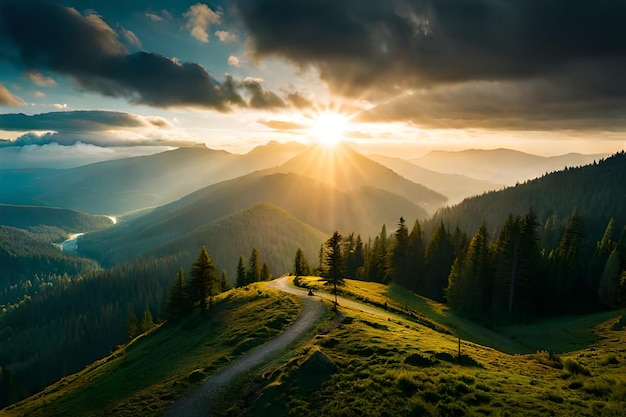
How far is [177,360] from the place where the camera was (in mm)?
41562

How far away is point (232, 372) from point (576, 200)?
598 feet

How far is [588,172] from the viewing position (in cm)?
17725

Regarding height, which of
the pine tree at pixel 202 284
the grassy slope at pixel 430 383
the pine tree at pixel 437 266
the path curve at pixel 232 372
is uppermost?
the grassy slope at pixel 430 383

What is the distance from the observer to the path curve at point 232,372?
2656cm

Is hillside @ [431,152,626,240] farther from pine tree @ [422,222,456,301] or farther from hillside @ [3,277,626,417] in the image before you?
hillside @ [3,277,626,417]

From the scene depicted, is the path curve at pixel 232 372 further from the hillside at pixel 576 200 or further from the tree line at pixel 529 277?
the hillside at pixel 576 200

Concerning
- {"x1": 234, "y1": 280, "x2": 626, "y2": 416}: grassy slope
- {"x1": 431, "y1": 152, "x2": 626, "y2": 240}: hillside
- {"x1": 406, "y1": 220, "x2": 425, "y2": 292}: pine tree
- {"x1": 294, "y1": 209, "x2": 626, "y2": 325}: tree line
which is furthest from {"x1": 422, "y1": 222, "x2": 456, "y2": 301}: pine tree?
{"x1": 234, "y1": 280, "x2": 626, "y2": 416}: grassy slope

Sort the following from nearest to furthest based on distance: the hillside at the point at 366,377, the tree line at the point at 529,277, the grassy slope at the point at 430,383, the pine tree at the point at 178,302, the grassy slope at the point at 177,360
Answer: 1. the grassy slope at the point at 430,383
2. the hillside at the point at 366,377
3. the grassy slope at the point at 177,360
4. the pine tree at the point at 178,302
5. the tree line at the point at 529,277

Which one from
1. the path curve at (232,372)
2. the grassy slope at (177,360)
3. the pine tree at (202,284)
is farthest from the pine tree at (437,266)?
the pine tree at (202,284)

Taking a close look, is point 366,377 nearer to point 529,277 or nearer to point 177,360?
point 177,360

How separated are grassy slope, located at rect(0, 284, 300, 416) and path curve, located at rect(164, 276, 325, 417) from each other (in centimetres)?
134

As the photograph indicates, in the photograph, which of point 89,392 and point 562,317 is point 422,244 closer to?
point 562,317

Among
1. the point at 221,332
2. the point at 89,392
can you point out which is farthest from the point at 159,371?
the point at 89,392

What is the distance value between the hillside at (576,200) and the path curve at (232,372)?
404 ft
